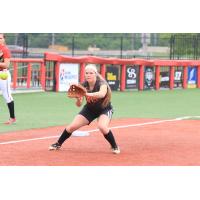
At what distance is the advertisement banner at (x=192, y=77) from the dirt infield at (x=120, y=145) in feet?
59.3

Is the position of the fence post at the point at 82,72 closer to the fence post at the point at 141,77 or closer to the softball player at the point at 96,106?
the fence post at the point at 141,77

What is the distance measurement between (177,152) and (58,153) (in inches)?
73.9

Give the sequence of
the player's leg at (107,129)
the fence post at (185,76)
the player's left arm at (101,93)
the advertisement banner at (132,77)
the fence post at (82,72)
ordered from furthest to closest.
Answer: the fence post at (185,76) → the advertisement banner at (132,77) → the fence post at (82,72) → the player's leg at (107,129) → the player's left arm at (101,93)

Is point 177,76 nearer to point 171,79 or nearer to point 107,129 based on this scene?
point 171,79

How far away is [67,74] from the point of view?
26.7 m

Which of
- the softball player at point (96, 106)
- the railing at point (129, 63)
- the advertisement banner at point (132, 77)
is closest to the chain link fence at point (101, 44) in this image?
the railing at point (129, 63)

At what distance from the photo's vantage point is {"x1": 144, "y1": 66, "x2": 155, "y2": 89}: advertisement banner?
1176 inches

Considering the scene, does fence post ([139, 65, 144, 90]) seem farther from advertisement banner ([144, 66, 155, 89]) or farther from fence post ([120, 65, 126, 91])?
fence post ([120, 65, 126, 91])

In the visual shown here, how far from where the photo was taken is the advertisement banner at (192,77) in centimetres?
3203

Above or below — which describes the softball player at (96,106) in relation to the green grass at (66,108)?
above

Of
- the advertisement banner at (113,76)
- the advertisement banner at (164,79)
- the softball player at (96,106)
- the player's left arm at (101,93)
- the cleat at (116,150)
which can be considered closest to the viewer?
the player's left arm at (101,93)

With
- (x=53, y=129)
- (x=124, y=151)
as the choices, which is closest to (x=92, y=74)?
(x=124, y=151)

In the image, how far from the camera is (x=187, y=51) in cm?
3653

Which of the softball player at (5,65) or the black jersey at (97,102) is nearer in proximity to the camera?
the black jersey at (97,102)
